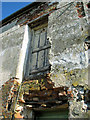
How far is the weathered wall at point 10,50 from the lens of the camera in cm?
410

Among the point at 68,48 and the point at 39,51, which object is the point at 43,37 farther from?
the point at 68,48

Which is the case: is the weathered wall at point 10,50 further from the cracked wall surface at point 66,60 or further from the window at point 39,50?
the window at point 39,50

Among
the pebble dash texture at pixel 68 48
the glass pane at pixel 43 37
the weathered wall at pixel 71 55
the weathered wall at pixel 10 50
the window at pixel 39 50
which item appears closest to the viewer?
the weathered wall at pixel 71 55

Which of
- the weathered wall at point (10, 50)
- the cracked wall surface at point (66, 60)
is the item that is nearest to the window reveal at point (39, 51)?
the cracked wall surface at point (66, 60)

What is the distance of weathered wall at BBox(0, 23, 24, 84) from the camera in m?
4.10

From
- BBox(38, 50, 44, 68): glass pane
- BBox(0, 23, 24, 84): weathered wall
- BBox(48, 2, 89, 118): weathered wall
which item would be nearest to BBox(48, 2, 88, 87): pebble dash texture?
BBox(48, 2, 89, 118): weathered wall

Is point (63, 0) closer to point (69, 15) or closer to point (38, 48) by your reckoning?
point (69, 15)

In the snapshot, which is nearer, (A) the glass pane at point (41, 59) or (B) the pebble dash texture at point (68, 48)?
(B) the pebble dash texture at point (68, 48)

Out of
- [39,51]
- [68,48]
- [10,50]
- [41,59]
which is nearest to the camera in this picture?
[68,48]

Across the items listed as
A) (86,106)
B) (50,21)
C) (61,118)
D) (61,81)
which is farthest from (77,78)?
(50,21)

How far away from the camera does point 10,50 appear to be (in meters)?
4.67

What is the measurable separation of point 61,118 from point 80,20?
2.73 metres

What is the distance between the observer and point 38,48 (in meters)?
4.30

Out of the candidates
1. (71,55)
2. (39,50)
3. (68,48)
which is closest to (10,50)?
Answer: (39,50)
